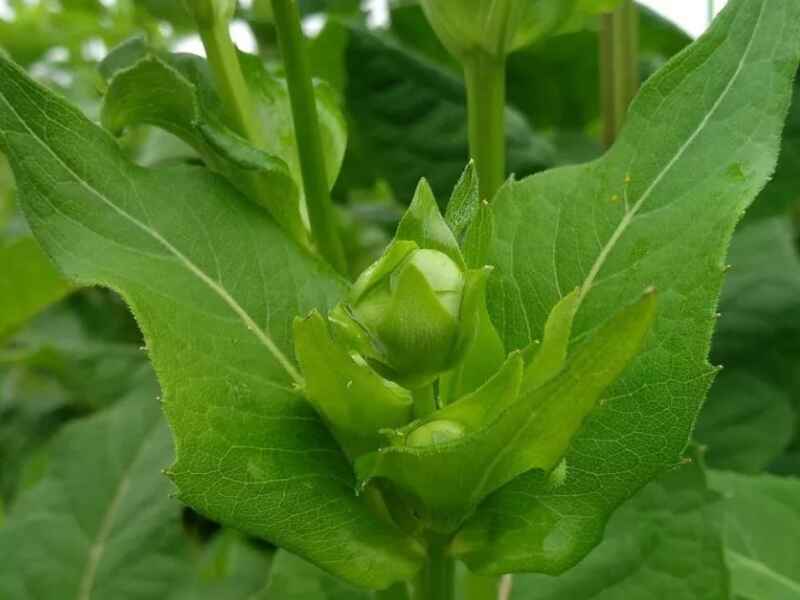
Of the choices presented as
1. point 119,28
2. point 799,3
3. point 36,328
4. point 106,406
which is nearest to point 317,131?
point 799,3

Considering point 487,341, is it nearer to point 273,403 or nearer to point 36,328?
point 273,403

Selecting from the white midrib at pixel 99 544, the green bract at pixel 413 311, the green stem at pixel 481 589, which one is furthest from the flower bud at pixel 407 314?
the white midrib at pixel 99 544

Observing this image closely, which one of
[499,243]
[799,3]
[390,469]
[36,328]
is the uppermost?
[36,328]

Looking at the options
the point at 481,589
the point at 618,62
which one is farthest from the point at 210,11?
the point at 618,62

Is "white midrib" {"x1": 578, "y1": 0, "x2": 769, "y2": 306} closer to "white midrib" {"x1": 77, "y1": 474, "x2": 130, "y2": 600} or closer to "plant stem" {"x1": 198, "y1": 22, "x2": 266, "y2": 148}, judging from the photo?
"plant stem" {"x1": 198, "y1": 22, "x2": 266, "y2": 148}

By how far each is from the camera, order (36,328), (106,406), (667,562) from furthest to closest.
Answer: (36,328) < (106,406) < (667,562)

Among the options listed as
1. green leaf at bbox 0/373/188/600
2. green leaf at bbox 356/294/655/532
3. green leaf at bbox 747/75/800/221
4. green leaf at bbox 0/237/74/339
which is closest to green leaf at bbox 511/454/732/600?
green leaf at bbox 356/294/655/532

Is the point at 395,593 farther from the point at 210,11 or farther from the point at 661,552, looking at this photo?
the point at 210,11
